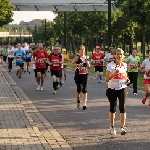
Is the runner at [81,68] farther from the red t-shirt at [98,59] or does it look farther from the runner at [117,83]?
the red t-shirt at [98,59]

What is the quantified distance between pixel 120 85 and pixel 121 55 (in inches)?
24.0

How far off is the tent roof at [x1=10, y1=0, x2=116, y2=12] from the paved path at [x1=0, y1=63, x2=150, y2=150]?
1097 inches

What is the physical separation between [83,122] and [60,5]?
117 ft

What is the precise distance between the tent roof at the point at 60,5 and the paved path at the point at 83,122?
1097 inches

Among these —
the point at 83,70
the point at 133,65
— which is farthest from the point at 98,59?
the point at 83,70

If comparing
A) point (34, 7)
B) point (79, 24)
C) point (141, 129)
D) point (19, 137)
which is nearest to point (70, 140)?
point (19, 137)

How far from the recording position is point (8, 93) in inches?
766

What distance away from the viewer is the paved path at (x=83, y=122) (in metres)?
9.55

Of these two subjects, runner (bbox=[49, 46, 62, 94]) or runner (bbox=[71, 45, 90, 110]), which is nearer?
runner (bbox=[71, 45, 90, 110])

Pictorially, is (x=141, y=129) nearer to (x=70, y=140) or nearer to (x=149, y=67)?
(x=70, y=140)

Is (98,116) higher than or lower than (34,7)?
lower

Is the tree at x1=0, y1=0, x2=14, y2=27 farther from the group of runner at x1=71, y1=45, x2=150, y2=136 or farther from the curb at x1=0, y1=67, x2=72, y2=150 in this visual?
the curb at x1=0, y1=67, x2=72, y2=150

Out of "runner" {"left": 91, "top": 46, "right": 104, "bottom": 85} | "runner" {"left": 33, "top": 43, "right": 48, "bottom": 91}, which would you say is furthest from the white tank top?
"runner" {"left": 91, "top": 46, "right": 104, "bottom": 85}

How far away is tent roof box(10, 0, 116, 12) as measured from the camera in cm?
4634
